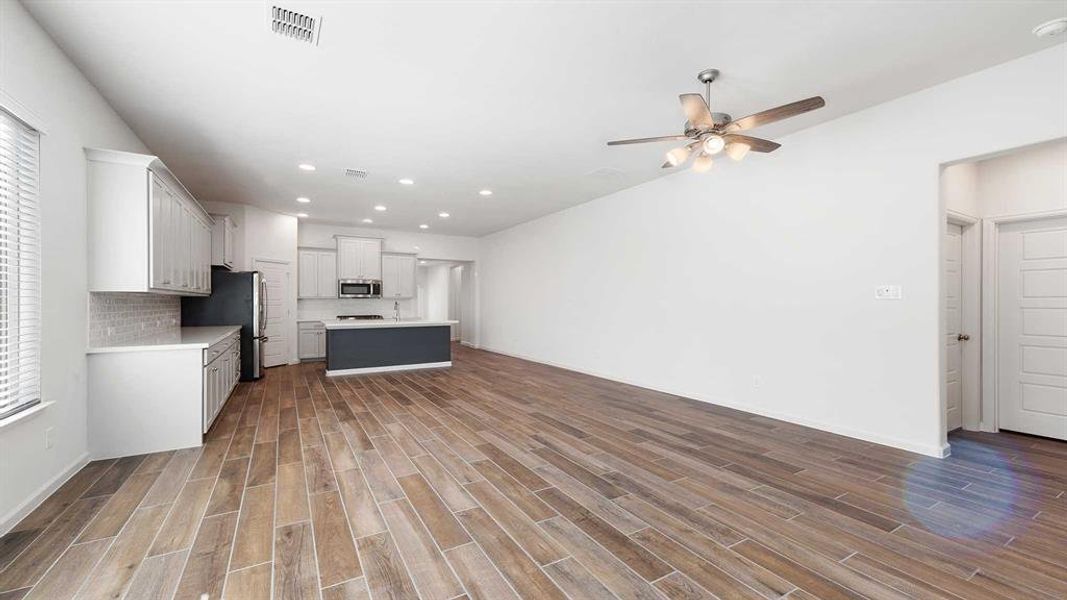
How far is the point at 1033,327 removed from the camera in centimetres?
396

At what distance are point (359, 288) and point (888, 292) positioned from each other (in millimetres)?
8770

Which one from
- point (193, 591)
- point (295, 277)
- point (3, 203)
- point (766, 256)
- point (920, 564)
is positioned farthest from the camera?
point (295, 277)

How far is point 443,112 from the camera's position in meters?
3.71

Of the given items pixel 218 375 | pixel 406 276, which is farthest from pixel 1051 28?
pixel 406 276

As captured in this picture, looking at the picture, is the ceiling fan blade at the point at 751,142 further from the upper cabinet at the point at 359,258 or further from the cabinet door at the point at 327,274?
the cabinet door at the point at 327,274

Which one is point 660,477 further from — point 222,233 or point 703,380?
point 222,233

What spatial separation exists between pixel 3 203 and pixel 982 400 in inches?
306

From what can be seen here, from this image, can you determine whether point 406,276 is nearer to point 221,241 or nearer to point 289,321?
point 289,321

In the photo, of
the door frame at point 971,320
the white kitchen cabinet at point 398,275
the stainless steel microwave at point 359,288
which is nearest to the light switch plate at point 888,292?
the door frame at point 971,320

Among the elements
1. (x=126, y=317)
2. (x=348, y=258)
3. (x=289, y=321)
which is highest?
(x=348, y=258)

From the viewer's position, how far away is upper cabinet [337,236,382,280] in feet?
29.2

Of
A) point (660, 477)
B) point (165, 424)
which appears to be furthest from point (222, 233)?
point (660, 477)

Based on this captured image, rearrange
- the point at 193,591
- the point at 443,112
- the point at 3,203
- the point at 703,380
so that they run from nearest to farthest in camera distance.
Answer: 1. the point at 193,591
2. the point at 3,203
3. the point at 443,112
4. the point at 703,380

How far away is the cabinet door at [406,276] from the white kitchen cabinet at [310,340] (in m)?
1.86
